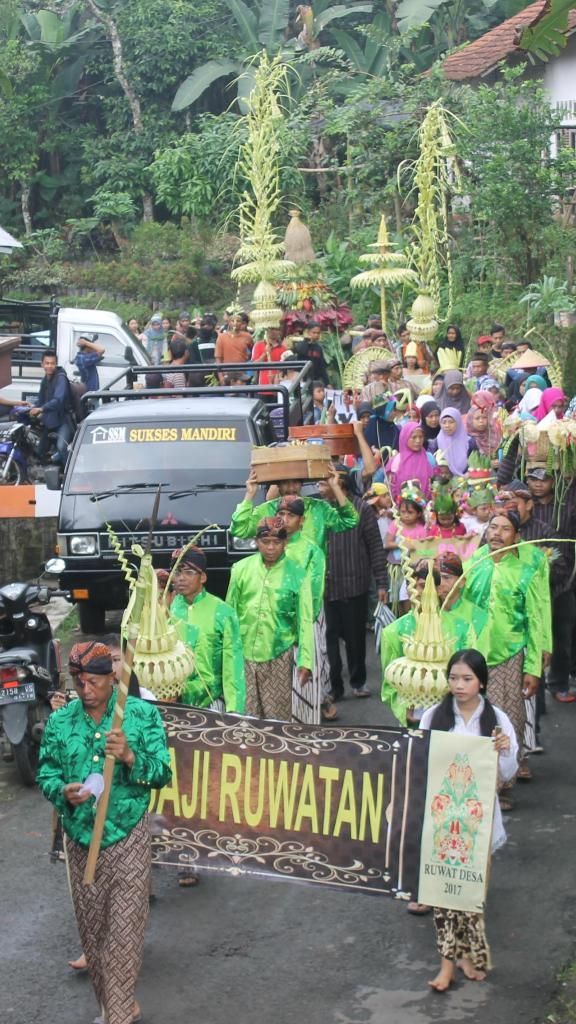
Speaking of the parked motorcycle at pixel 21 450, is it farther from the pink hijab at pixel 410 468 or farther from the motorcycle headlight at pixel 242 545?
the pink hijab at pixel 410 468

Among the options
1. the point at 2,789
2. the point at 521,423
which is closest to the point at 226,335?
the point at 521,423

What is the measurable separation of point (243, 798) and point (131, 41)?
2874 centimetres

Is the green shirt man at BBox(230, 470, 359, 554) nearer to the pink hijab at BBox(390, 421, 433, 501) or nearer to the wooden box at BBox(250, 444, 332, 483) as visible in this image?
the wooden box at BBox(250, 444, 332, 483)

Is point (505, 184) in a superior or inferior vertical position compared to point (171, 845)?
superior

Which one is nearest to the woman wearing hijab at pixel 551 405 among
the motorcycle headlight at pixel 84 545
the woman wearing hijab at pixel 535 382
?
the woman wearing hijab at pixel 535 382

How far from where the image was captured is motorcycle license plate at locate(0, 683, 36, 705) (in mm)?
8992

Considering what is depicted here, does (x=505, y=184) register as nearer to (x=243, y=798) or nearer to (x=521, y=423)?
(x=521, y=423)

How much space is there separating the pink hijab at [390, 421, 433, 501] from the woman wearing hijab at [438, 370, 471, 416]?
163 cm

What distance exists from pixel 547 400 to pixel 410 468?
1158 millimetres

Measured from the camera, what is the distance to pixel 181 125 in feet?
111

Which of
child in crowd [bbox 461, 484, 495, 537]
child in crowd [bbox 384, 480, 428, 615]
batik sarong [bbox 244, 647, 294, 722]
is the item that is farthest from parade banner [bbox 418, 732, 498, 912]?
child in crowd [bbox 461, 484, 495, 537]

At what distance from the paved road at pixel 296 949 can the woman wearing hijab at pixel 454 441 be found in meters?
4.85

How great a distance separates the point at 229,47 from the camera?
33.2 m

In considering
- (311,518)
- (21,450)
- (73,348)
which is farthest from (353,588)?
(73,348)
